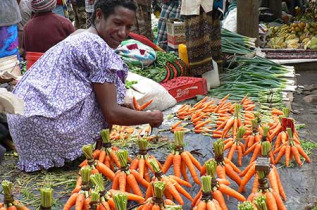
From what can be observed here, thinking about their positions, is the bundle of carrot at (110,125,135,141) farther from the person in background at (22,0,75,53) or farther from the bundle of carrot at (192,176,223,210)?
the bundle of carrot at (192,176,223,210)

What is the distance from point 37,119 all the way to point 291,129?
1574mm

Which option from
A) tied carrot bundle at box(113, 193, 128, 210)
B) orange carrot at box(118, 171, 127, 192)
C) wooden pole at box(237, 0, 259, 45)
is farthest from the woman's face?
wooden pole at box(237, 0, 259, 45)

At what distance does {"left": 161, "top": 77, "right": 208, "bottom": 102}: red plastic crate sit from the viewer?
5.04 m

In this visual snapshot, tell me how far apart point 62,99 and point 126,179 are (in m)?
0.70

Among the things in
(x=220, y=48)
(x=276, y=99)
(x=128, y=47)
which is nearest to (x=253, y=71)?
(x=220, y=48)

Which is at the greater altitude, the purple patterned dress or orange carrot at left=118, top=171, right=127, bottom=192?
the purple patterned dress

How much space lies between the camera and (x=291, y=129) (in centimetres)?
325

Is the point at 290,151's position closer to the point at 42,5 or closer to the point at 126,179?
Answer: the point at 126,179

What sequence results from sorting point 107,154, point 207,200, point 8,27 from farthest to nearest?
point 8,27 → point 107,154 → point 207,200

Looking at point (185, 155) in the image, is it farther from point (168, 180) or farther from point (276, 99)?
point (276, 99)

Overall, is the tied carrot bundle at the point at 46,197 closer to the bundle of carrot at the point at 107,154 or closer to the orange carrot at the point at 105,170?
the orange carrot at the point at 105,170

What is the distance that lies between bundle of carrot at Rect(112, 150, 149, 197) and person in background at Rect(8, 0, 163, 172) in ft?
1.55

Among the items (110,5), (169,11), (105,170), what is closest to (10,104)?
(105,170)

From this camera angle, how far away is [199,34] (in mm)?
5531
